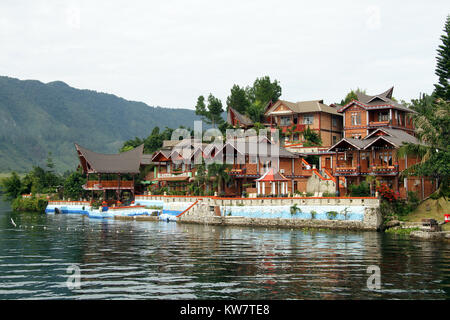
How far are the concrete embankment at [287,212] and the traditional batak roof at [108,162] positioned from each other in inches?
783

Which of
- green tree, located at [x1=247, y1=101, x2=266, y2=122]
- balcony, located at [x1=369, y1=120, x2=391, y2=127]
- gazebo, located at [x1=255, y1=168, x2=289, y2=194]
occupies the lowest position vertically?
gazebo, located at [x1=255, y1=168, x2=289, y2=194]

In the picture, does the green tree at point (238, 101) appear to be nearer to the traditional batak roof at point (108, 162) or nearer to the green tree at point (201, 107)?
the green tree at point (201, 107)

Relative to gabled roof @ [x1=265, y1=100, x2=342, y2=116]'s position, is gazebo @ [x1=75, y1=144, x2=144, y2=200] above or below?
below

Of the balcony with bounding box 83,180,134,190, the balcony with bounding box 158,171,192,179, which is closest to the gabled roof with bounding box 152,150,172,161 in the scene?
the balcony with bounding box 158,171,192,179

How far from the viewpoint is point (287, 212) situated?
160 ft

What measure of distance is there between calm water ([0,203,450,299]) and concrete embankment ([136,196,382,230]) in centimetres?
369

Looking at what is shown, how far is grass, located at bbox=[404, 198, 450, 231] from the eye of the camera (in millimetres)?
43344

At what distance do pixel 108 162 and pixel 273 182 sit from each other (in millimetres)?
31125

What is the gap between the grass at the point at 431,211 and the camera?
142ft

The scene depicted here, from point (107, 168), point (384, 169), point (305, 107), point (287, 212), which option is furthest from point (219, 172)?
point (107, 168)

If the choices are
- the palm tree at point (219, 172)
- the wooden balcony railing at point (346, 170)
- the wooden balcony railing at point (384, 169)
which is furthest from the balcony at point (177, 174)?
the wooden balcony railing at point (384, 169)

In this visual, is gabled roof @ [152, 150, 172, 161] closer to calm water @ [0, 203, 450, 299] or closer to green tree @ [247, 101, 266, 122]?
green tree @ [247, 101, 266, 122]

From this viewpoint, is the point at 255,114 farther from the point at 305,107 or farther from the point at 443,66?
the point at 443,66

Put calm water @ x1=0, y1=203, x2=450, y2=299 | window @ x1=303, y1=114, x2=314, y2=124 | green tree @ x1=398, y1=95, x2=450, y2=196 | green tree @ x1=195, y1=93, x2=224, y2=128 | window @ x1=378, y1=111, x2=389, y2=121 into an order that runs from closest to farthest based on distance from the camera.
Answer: calm water @ x1=0, y1=203, x2=450, y2=299
green tree @ x1=398, y1=95, x2=450, y2=196
window @ x1=378, y1=111, x2=389, y2=121
window @ x1=303, y1=114, x2=314, y2=124
green tree @ x1=195, y1=93, x2=224, y2=128
